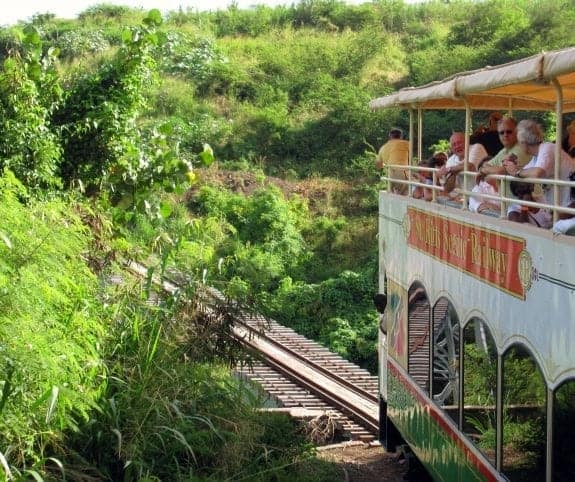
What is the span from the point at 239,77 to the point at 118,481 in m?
31.6

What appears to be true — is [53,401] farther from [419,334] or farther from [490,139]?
[490,139]

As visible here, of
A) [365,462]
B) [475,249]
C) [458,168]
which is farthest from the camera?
[365,462]

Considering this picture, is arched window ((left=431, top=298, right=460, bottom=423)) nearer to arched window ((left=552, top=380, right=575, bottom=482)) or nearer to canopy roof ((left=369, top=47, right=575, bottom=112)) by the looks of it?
canopy roof ((left=369, top=47, right=575, bottom=112))

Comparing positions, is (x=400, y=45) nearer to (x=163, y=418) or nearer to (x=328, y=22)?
(x=328, y=22)

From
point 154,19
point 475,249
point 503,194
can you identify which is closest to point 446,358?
point 475,249

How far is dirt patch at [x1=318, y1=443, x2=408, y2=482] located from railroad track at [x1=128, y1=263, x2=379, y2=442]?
0.47 meters

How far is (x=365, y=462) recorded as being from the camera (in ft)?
37.4

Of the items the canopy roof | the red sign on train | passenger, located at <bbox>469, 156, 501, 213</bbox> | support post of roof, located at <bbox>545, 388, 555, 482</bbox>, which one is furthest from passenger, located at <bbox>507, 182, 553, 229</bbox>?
support post of roof, located at <bbox>545, 388, 555, 482</bbox>

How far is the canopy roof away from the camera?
530 cm

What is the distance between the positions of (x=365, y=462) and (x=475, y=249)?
5064 millimetres

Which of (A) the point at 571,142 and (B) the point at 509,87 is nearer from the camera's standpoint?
(A) the point at 571,142

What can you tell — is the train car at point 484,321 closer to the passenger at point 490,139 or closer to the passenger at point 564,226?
the passenger at point 564,226

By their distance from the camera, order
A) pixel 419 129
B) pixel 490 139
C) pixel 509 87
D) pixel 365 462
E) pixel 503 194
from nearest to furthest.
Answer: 1. pixel 503 194
2. pixel 509 87
3. pixel 490 139
4. pixel 419 129
5. pixel 365 462

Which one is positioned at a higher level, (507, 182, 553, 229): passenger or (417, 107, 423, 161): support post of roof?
(417, 107, 423, 161): support post of roof
